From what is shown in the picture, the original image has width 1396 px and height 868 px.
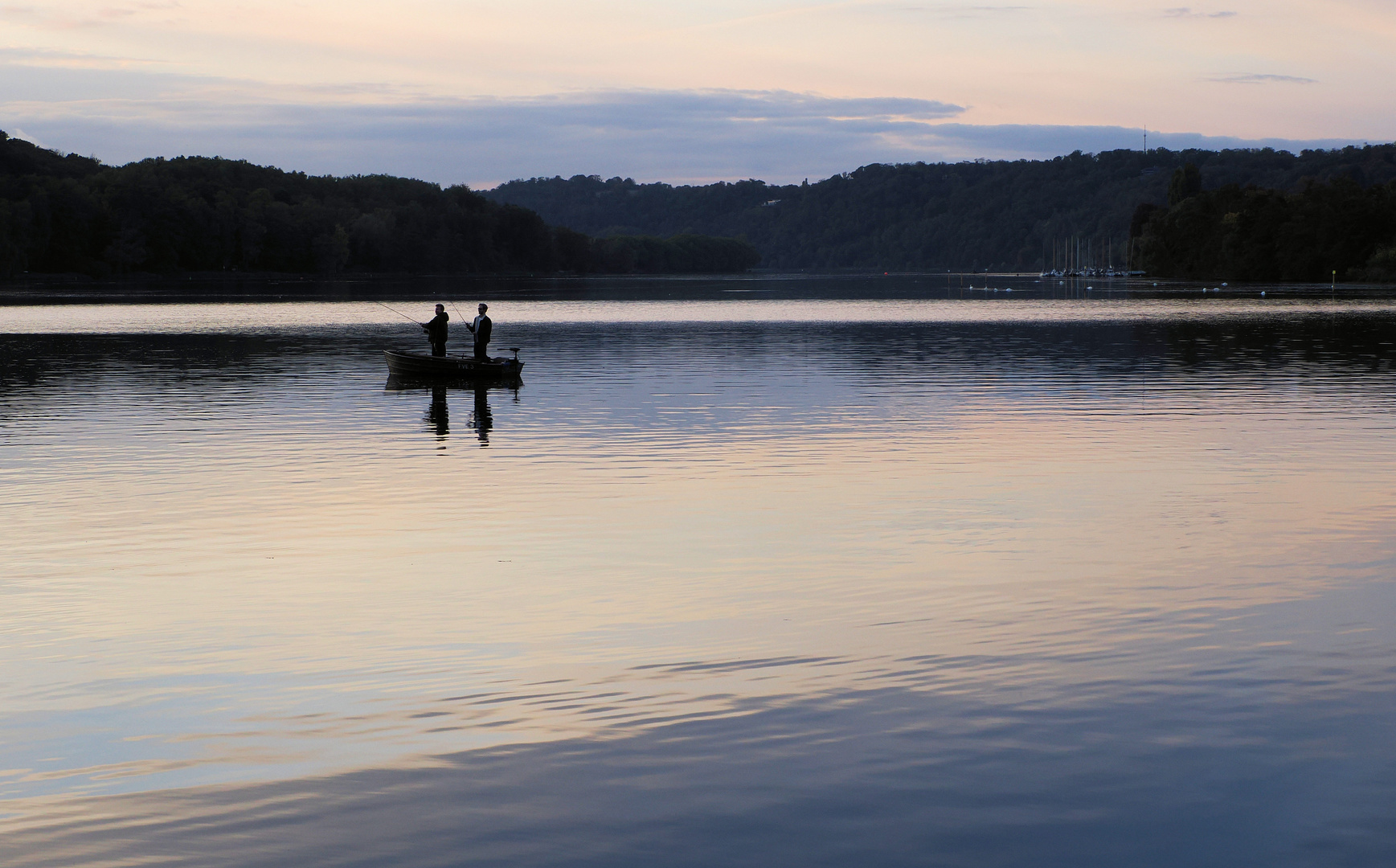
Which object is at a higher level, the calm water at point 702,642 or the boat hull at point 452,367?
the boat hull at point 452,367

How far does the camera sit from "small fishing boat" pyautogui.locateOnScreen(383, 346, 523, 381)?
3825 cm

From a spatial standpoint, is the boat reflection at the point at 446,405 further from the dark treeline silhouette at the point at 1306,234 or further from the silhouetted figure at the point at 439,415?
the dark treeline silhouette at the point at 1306,234

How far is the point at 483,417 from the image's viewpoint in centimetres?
3117

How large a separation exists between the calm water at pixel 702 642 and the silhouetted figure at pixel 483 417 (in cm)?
42

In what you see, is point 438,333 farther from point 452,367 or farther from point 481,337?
point 481,337

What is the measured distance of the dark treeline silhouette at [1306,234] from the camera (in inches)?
6732

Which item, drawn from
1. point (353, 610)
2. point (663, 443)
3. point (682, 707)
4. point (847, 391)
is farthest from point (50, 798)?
point (847, 391)

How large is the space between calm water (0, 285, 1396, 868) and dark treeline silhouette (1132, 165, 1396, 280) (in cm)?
15521

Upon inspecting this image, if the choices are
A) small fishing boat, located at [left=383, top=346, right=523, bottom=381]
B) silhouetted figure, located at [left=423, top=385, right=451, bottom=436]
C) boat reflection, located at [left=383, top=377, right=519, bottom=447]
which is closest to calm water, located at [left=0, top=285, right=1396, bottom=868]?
boat reflection, located at [left=383, top=377, right=519, bottom=447]

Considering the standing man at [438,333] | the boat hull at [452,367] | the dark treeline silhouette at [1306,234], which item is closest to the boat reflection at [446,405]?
the boat hull at [452,367]

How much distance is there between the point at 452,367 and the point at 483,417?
25.9ft

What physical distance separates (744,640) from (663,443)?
14.0 meters

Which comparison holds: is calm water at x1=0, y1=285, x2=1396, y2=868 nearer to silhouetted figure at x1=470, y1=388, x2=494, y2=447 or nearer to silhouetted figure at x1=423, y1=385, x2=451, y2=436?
silhouetted figure at x1=470, y1=388, x2=494, y2=447

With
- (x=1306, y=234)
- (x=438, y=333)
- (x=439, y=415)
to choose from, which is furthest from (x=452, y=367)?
(x=1306, y=234)
